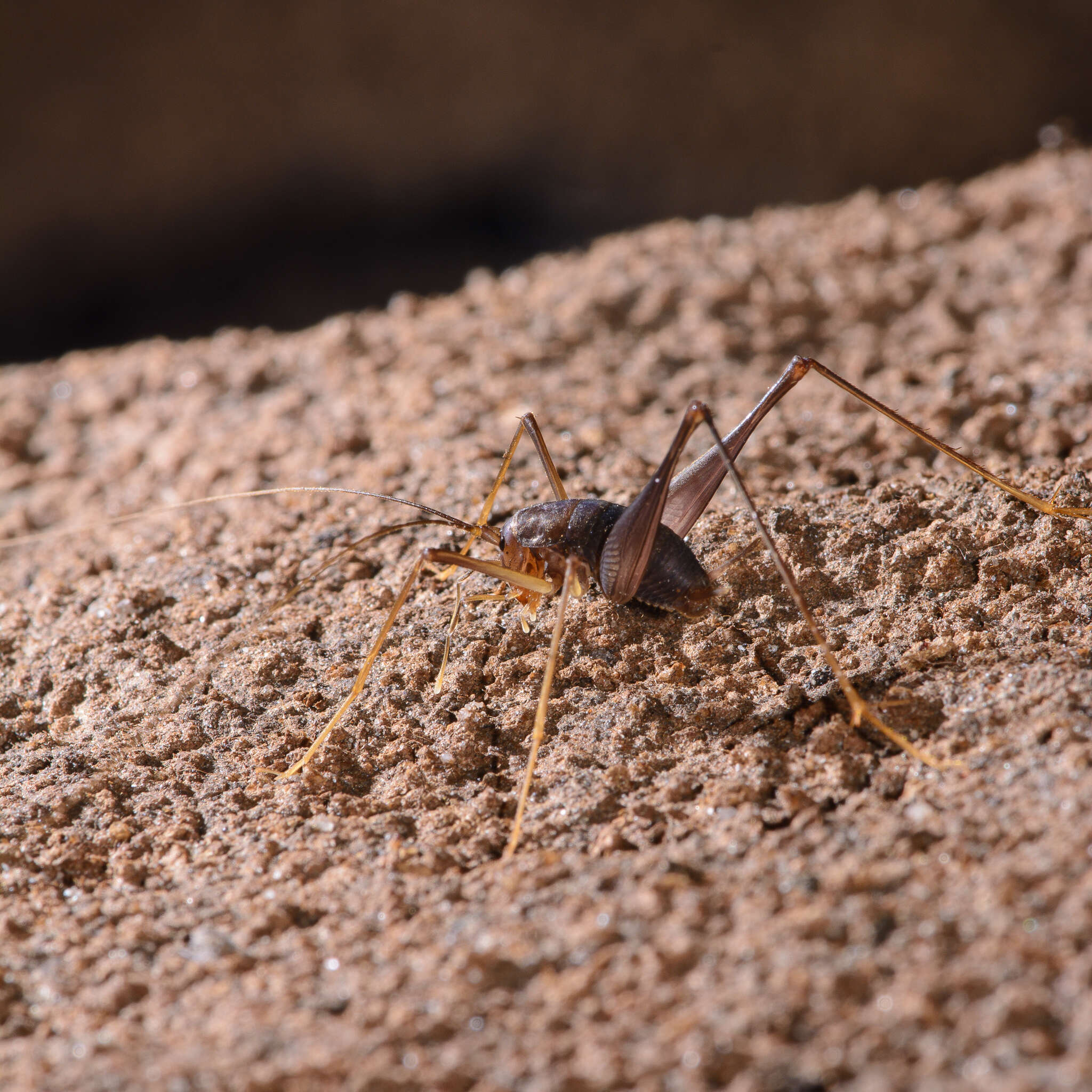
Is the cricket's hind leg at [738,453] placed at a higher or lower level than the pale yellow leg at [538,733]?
higher

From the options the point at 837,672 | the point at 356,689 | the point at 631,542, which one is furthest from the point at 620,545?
the point at 356,689

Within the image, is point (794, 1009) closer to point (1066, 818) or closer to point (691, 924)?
point (691, 924)

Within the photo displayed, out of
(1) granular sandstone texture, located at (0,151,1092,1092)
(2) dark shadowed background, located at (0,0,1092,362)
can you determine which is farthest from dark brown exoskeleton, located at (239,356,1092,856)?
(2) dark shadowed background, located at (0,0,1092,362)

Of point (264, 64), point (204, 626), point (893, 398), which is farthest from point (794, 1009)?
point (264, 64)

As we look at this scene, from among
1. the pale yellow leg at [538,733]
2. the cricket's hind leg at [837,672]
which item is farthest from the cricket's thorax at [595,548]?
the cricket's hind leg at [837,672]

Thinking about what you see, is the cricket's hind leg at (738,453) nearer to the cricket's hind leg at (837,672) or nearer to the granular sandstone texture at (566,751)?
the granular sandstone texture at (566,751)
